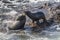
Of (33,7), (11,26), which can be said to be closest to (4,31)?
(11,26)

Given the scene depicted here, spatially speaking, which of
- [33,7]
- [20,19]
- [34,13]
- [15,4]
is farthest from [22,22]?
[15,4]

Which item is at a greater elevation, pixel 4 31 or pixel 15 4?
pixel 15 4

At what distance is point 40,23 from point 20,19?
23 cm

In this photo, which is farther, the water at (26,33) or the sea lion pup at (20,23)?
the sea lion pup at (20,23)

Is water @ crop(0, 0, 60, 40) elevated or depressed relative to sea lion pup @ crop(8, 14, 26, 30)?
depressed

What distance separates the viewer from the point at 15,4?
9.43ft

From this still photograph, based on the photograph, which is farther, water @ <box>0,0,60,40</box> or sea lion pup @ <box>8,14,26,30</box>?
sea lion pup @ <box>8,14,26,30</box>

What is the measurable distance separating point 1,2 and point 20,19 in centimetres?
82

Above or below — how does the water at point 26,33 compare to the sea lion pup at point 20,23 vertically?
below

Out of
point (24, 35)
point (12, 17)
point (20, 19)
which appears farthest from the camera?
point (12, 17)

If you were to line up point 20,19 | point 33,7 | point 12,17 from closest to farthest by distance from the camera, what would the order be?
point 20,19 < point 12,17 < point 33,7

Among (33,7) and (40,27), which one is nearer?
(40,27)

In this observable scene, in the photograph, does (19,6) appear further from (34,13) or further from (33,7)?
(34,13)

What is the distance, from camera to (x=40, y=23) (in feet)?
7.45
